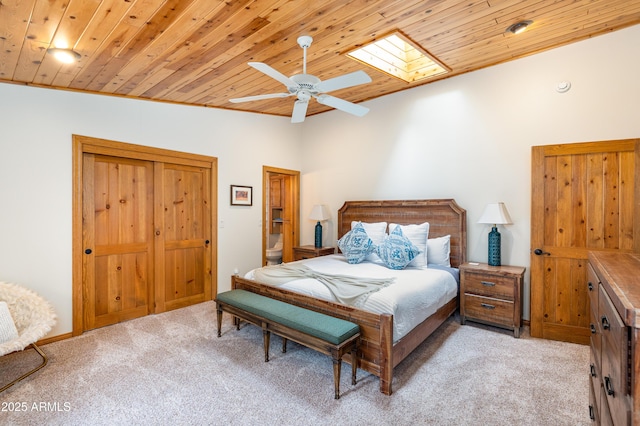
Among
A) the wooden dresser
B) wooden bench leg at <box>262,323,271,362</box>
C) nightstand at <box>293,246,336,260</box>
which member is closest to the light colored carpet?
wooden bench leg at <box>262,323,271,362</box>

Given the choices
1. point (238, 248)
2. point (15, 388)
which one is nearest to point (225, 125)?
point (238, 248)

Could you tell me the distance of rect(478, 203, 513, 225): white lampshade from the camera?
3.58m

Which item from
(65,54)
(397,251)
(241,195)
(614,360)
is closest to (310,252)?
(241,195)

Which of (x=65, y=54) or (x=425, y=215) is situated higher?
(x=65, y=54)

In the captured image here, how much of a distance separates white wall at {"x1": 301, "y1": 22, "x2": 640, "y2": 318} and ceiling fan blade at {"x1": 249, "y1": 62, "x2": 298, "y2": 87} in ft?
8.37

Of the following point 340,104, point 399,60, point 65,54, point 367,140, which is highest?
point 399,60

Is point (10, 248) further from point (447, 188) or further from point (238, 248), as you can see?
point (447, 188)

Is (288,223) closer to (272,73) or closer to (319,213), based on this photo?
(319,213)

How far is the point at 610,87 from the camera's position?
3162 mm

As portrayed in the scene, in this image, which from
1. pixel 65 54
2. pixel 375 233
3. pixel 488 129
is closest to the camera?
pixel 65 54

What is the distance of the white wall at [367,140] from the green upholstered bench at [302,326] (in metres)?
1.94

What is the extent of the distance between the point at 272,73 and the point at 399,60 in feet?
7.79

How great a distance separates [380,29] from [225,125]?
283 centimetres

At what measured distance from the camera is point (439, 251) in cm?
399
